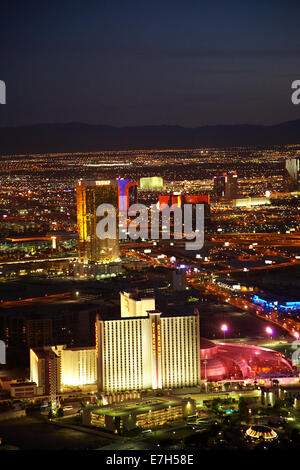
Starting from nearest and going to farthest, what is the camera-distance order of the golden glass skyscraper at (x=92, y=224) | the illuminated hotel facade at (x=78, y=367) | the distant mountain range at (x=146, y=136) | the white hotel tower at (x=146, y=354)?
the white hotel tower at (x=146, y=354)
the illuminated hotel facade at (x=78, y=367)
the golden glass skyscraper at (x=92, y=224)
the distant mountain range at (x=146, y=136)

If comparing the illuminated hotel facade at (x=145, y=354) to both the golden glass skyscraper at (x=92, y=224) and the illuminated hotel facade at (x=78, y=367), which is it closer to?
the illuminated hotel facade at (x=78, y=367)

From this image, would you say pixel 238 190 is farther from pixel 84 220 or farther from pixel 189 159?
pixel 84 220

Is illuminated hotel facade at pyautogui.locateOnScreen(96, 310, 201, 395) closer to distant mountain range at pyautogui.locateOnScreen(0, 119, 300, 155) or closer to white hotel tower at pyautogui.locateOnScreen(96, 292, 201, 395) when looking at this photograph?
white hotel tower at pyautogui.locateOnScreen(96, 292, 201, 395)

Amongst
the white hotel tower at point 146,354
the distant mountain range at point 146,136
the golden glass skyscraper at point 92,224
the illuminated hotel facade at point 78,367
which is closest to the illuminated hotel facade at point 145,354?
the white hotel tower at point 146,354

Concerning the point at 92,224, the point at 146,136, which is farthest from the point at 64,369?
the point at 146,136

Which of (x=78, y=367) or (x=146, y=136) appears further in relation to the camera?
(x=146, y=136)

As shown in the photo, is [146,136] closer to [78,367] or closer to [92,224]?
[92,224]

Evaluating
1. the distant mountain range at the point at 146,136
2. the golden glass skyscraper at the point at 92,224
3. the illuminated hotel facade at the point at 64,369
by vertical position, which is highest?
the distant mountain range at the point at 146,136
